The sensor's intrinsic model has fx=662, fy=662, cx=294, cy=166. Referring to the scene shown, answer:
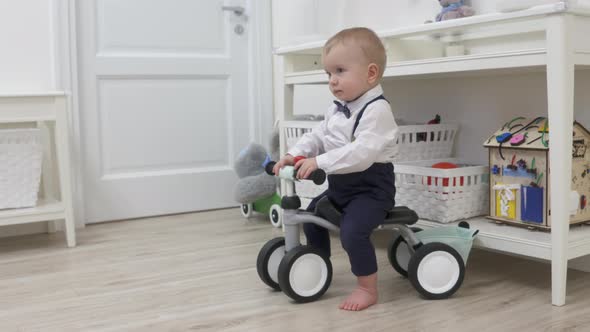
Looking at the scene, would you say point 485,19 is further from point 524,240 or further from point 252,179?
point 252,179

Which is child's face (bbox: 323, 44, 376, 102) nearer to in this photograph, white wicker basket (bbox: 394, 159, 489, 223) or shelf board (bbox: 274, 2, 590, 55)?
shelf board (bbox: 274, 2, 590, 55)

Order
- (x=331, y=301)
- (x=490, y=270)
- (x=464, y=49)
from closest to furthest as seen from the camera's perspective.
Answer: (x=331, y=301), (x=490, y=270), (x=464, y=49)

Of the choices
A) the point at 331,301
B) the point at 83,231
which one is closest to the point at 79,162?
the point at 83,231

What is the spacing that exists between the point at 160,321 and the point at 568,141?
1046 mm

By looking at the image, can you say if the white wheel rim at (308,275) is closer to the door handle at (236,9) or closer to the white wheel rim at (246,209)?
the white wheel rim at (246,209)

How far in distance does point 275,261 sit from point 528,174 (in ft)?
2.36

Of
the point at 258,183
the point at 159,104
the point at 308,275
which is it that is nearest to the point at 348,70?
the point at 308,275

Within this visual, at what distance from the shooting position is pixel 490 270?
196cm

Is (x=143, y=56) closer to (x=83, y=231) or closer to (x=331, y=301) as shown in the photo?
(x=83, y=231)

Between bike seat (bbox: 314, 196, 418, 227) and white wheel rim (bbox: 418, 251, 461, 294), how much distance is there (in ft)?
0.35

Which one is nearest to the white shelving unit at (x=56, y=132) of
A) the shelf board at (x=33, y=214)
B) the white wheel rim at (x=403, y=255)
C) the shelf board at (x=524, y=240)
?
the shelf board at (x=33, y=214)

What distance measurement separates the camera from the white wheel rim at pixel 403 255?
184 centimetres

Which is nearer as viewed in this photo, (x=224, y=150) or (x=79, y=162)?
(x=79, y=162)

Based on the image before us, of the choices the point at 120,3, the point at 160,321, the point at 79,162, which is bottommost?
the point at 160,321
